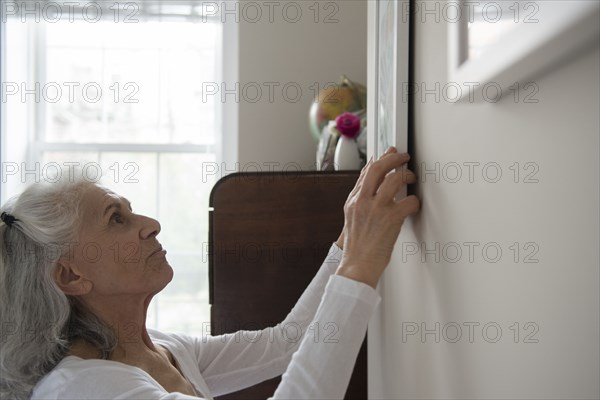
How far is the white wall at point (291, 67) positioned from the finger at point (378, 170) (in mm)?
1493

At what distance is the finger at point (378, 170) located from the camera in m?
1.11

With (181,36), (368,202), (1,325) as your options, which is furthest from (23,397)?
(181,36)

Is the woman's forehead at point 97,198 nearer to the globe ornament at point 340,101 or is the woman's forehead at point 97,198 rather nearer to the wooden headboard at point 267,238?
the wooden headboard at point 267,238

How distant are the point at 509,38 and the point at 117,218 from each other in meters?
0.91

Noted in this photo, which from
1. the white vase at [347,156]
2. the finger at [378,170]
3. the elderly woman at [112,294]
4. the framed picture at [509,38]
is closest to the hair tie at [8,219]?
the elderly woman at [112,294]

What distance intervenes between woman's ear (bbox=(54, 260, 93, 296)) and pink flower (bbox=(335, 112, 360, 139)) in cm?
97

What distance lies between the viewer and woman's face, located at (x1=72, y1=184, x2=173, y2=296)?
1248 mm

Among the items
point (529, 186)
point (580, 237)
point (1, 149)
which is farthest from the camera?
point (1, 149)

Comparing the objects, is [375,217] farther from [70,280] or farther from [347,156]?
[347,156]

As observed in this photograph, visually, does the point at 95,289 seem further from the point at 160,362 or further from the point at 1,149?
the point at 1,149

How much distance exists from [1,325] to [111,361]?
201 mm

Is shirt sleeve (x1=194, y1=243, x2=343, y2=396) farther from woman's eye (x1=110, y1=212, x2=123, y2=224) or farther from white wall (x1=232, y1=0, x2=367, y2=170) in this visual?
white wall (x1=232, y1=0, x2=367, y2=170)

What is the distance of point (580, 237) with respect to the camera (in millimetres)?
553

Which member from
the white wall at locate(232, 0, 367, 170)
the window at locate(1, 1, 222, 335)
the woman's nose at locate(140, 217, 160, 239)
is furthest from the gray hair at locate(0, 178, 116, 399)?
the window at locate(1, 1, 222, 335)
